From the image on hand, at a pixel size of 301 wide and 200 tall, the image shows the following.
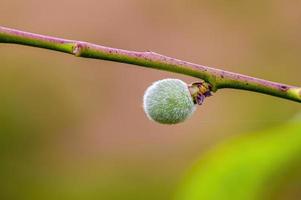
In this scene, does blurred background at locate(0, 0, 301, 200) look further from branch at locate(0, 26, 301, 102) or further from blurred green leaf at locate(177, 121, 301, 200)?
branch at locate(0, 26, 301, 102)

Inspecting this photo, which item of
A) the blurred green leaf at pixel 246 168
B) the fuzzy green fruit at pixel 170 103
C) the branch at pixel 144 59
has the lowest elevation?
the blurred green leaf at pixel 246 168

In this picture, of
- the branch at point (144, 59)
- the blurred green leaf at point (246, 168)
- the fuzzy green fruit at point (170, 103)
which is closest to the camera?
the branch at point (144, 59)

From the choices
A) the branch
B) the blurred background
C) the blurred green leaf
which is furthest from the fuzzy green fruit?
the blurred background

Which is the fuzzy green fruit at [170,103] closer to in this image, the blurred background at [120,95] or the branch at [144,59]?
the branch at [144,59]

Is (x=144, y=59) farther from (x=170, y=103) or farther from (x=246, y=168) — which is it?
(x=246, y=168)

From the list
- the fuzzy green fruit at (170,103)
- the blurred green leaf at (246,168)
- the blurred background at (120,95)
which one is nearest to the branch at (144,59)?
the fuzzy green fruit at (170,103)

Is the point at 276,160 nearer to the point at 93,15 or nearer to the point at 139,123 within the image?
the point at 139,123
